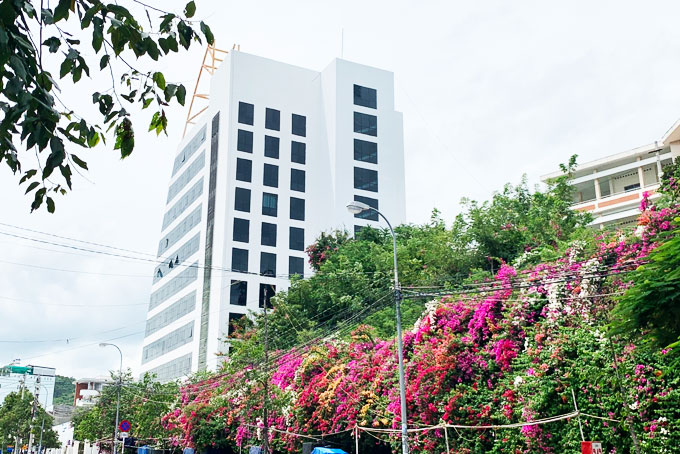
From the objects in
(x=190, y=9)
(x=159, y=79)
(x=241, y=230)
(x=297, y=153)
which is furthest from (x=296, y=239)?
(x=190, y=9)

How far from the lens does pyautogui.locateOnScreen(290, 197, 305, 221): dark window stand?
2778 inches

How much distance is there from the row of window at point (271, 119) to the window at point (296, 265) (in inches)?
508

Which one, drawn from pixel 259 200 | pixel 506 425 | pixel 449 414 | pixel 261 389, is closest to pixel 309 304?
pixel 261 389

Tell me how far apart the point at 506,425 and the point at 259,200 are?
49.5 m

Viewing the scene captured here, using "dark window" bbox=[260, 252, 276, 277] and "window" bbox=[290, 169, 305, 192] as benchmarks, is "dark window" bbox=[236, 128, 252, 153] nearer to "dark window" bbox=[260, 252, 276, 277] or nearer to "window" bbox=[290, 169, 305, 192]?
"window" bbox=[290, 169, 305, 192]

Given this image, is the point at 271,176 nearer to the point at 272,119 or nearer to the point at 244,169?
the point at 244,169

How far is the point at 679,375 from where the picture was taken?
17531mm

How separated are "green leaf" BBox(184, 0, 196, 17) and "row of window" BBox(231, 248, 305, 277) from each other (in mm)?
58338

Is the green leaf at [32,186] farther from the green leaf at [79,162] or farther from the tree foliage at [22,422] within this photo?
the tree foliage at [22,422]

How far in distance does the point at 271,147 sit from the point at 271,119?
2.93m

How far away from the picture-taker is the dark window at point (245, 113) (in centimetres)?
6956

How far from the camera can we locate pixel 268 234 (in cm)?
6800

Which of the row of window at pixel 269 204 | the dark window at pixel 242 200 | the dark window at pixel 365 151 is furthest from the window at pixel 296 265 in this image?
the dark window at pixel 365 151

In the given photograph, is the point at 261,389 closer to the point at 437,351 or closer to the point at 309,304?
the point at 437,351
